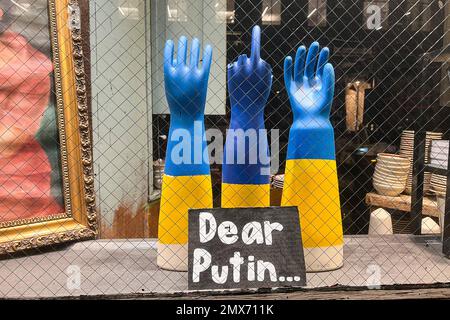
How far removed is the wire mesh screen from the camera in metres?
1.41

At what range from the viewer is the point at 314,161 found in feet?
4.67

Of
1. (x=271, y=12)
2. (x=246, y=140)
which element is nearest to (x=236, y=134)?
(x=246, y=140)

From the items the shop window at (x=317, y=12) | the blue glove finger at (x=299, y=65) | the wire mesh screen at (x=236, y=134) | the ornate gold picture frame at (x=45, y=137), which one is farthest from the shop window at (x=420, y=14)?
the ornate gold picture frame at (x=45, y=137)

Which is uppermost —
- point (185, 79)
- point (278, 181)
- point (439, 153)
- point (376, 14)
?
point (376, 14)

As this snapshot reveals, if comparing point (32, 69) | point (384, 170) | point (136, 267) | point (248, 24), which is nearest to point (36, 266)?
point (136, 267)

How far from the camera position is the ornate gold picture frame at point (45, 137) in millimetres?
1519

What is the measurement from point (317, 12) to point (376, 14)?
221 mm

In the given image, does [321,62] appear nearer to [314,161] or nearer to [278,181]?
[314,161]

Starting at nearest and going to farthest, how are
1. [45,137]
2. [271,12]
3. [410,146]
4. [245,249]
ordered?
1. [245,249]
2. [45,137]
3. [271,12]
4. [410,146]

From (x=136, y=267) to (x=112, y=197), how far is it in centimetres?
46

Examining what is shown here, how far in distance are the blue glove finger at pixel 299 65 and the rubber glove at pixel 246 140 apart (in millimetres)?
96

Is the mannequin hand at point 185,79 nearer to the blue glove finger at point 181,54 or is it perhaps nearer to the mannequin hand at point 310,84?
the blue glove finger at point 181,54

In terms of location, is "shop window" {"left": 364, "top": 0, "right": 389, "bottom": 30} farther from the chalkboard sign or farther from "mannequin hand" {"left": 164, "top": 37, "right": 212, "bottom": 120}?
the chalkboard sign

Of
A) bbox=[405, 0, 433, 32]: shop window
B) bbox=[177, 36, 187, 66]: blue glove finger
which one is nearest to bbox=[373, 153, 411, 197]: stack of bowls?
bbox=[405, 0, 433, 32]: shop window
